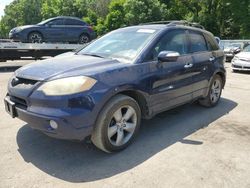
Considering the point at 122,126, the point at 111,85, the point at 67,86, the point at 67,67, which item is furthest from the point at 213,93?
the point at 67,86

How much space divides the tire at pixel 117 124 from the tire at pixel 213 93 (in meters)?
2.49

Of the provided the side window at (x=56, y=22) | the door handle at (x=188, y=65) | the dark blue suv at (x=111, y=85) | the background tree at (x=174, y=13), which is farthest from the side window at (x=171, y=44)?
the background tree at (x=174, y=13)

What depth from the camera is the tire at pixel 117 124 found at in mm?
3791

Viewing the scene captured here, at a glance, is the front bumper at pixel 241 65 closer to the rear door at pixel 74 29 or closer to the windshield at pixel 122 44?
the rear door at pixel 74 29

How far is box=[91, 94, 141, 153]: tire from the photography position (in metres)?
3.79

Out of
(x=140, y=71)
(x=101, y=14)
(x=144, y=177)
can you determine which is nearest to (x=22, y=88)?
(x=140, y=71)

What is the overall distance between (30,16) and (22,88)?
238ft

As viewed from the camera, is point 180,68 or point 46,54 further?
point 46,54

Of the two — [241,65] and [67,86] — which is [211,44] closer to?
[67,86]

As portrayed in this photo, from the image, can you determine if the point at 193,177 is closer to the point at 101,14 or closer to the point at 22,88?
the point at 22,88

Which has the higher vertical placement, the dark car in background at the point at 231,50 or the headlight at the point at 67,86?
the headlight at the point at 67,86

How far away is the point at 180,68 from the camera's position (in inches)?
198

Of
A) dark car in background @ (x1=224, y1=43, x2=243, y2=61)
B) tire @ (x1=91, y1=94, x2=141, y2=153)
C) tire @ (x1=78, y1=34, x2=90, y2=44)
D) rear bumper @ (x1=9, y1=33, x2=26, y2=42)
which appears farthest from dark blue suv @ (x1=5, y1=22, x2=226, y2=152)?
dark car in background @ (x1=224, y1=43, x2=243, y2=61)

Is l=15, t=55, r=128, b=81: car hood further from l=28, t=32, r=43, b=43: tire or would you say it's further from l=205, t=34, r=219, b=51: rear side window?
l=28, t=32, r=43, b=43: tire
